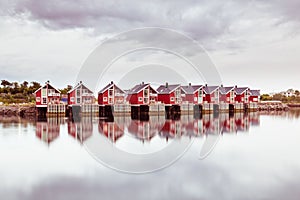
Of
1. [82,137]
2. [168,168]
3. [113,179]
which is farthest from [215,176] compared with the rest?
[82,137]

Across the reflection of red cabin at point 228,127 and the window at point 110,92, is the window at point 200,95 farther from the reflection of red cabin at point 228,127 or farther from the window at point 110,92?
the reflection of red cabin at point 228,127

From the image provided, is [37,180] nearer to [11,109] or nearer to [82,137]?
[82,137]

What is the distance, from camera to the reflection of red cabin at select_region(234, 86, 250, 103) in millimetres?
47719

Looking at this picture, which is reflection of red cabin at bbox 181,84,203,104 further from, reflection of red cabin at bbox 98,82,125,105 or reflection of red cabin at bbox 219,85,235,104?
reflection of red cabin at bbox 98,82,125,105

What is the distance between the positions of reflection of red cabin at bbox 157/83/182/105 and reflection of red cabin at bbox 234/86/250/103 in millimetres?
12470

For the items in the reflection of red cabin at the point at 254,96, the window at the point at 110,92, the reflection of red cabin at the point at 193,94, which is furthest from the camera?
the reflection of red cabin at the point at 254,96

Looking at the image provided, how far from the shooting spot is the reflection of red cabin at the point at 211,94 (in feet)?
139

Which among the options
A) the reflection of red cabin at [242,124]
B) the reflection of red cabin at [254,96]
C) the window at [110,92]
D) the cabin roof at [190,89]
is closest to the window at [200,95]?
the cabin roof at [190,89]

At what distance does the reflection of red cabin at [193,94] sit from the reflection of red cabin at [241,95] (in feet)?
28.8

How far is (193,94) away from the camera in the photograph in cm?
4034

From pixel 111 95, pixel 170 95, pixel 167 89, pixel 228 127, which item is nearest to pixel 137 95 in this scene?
pixel 111 95

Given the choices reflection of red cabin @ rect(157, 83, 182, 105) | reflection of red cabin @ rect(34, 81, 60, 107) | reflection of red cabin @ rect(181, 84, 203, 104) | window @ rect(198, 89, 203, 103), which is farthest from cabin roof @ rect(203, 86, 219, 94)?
reflection of red cabin @ rect(34, 81, 60, 107)

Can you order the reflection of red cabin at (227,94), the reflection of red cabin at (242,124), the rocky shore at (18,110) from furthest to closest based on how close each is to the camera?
the reflection of red cabin at (227,94) < the rocky shore at (18,110) < the reflection of red cabin at (242,124)

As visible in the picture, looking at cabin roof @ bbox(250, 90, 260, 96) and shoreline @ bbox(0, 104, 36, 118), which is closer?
shoreline @ bbox(0, 104, 36, 118)
